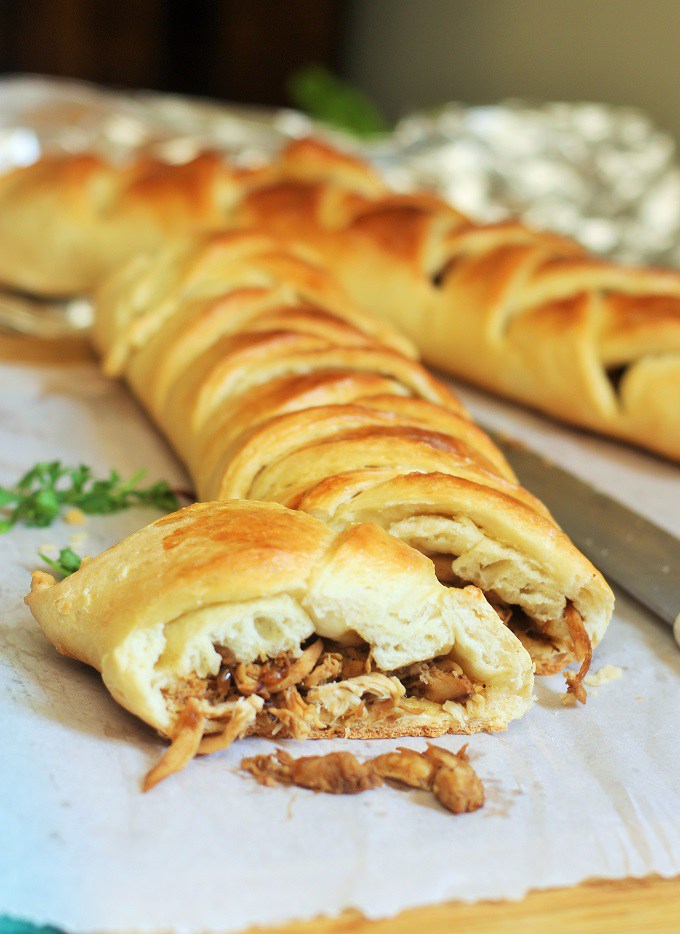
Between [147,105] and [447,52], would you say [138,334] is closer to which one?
[147,105]

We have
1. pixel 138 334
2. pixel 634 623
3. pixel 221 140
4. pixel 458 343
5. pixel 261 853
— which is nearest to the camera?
pixel 261 853

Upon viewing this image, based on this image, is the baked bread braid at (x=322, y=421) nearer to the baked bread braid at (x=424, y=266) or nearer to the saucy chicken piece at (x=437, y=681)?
the saucy chicken piece at (x=437, y=681)

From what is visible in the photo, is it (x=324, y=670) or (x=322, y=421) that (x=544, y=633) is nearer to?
(x=324, y=670)

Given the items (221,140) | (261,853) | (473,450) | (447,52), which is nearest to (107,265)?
(221,140)

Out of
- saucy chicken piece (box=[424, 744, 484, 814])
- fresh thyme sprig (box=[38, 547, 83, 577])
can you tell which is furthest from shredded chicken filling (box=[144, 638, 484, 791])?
fresh thyme sprig (box=[38, 547, 83, 577])

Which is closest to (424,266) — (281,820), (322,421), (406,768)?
(322,421)

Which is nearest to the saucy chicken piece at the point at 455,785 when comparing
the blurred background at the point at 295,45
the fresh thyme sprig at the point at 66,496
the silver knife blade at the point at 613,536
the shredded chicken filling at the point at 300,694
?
the shredded chicken filling at the point at 300,694
